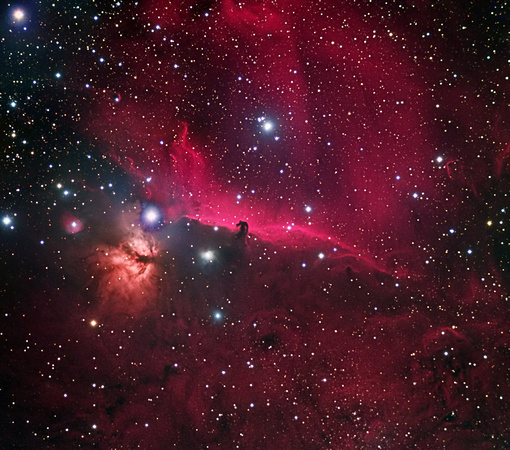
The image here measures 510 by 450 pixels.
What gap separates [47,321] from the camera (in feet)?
2.91

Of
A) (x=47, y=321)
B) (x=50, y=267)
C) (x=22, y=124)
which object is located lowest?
(x=47, y=321)

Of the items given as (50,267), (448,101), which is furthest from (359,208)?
(50,267)

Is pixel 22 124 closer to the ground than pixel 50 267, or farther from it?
farther from it

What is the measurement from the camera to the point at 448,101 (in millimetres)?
866

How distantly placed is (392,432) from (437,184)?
0.86m

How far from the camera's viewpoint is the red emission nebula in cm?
86

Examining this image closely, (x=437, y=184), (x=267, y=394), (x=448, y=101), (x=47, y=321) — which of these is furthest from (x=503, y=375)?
(x=47, y=321)

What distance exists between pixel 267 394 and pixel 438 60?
1269 millimetres

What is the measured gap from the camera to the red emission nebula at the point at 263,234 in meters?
0.86

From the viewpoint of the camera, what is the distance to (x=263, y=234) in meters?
0.89

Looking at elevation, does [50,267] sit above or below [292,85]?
below

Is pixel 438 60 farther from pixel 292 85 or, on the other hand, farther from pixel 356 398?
pixel 356 398

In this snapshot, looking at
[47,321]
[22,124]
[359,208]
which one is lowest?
[47,321]

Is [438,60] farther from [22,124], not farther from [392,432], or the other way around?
[22,124]
